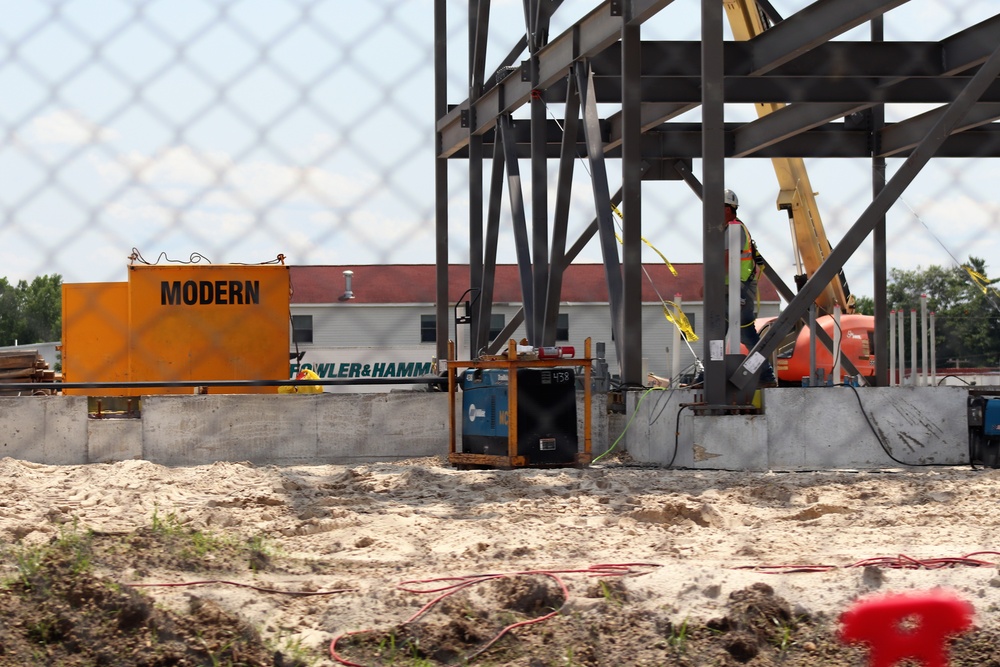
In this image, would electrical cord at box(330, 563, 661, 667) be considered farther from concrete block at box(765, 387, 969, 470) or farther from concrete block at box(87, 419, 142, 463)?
concrete block at box(87, 419, 142, 463)

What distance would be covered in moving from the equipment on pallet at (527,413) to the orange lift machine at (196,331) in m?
4.11

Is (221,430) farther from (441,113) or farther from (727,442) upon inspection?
(441,113)

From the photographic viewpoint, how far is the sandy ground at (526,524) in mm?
4453

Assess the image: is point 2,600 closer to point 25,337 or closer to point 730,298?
point 25,337

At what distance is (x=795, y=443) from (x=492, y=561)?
4864 millimetres

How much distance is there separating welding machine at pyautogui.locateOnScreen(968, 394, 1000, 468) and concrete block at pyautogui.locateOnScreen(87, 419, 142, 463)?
798 centimetres

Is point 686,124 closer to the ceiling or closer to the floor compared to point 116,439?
closer to the ceiling

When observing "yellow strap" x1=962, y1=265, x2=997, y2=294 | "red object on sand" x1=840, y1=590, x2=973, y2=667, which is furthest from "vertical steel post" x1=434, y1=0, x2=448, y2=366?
"red object on sand" x1=840, y1=590, x2=973, y2=667

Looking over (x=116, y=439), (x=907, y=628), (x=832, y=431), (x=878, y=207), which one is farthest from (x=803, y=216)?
(x=907, y=628)

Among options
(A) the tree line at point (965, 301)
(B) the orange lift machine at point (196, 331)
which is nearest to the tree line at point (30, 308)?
(A) the tree line at point (965, 301)

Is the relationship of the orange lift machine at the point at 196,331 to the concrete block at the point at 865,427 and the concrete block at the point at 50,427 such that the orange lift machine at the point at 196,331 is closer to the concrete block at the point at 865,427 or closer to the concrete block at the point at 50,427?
the concrete block at the point at 50,427

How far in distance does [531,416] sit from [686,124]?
694 cm

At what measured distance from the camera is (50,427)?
11.4 metres

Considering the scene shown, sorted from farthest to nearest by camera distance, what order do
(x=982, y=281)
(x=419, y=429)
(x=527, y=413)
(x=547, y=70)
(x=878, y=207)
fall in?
1. (x=547, y=70)
2. (x=419, y=429)
3. (x=527, y=413)
4. (x=878, y=207)
5. (x=982, y=281)
